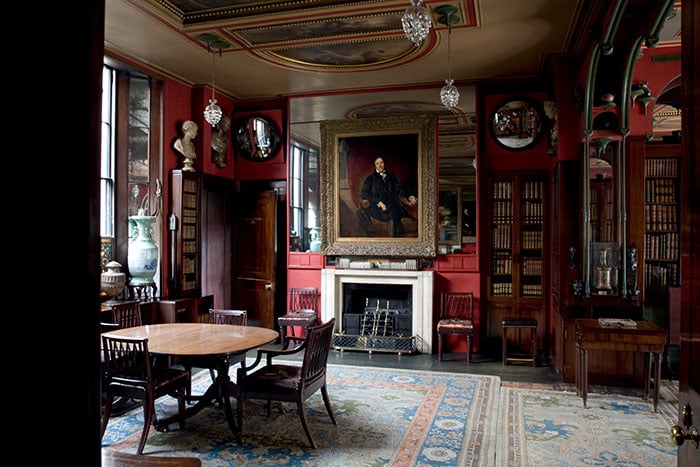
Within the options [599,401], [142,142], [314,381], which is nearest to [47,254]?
[314,381]

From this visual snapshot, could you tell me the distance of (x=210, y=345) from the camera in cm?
426

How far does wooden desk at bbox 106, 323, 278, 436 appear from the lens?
13.4 feet

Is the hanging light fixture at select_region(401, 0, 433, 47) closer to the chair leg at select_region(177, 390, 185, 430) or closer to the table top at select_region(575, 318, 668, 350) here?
the table top at select_region(575, 318, 668, 350)

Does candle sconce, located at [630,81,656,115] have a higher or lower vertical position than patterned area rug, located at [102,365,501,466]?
higher

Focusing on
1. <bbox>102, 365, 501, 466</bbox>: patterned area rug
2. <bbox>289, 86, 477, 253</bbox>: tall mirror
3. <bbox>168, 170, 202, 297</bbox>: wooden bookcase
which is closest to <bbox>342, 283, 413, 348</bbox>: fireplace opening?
<bbox>289, 86, 477, 253</bbox>: tall mirror

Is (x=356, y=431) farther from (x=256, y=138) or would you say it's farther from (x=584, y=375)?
(x=256, y=138)

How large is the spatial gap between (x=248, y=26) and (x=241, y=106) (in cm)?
289

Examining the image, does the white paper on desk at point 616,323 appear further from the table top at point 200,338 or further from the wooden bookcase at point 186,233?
the wooden bookcase at point 186,233

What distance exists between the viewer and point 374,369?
6320 millimetres

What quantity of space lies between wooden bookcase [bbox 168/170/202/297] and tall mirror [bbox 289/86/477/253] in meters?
1.51

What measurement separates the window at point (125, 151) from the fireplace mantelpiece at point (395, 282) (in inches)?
98.5

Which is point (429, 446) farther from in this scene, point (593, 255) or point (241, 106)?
point (241, 106)

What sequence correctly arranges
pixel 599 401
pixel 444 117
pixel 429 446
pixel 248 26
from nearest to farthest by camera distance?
pixel 429 446 < pixel 599 401 < pixel 248 26 < pixel 444 117

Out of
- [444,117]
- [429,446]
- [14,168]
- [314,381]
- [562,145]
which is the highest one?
[444,117]
